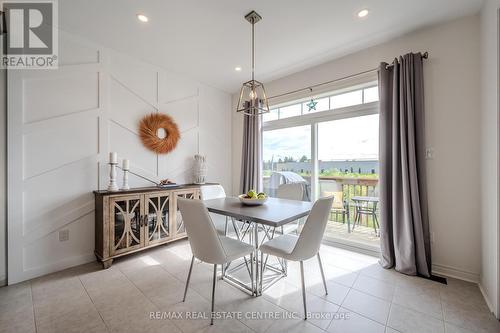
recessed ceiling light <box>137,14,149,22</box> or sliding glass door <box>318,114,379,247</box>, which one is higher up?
recessed ceiling light <box>137,14,149,22</box>

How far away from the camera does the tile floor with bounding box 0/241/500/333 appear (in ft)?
4.93

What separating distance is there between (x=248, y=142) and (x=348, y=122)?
169cm

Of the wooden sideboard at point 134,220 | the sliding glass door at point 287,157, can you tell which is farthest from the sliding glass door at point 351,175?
the wooden sideboard at point 134,220

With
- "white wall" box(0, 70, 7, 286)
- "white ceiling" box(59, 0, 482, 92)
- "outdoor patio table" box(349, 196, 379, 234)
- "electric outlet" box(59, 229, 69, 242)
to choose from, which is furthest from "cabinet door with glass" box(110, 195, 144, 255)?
"outdoor patio table" box(349, 196, 379, 234)

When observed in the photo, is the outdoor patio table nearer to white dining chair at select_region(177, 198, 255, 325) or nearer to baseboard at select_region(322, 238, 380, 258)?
baseboard at select_region(322, 238, 380, 258)

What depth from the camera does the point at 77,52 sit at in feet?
7.91

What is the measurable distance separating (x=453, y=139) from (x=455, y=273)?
1.38 metres

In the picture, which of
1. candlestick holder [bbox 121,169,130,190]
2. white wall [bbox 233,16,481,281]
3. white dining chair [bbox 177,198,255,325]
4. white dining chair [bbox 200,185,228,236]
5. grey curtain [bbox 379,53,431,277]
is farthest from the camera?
white dining chair [bbox 200,185,228,236]

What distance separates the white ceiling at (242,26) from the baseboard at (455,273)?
8.44 ft

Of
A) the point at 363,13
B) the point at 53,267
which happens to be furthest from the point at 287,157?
the point at 53,267

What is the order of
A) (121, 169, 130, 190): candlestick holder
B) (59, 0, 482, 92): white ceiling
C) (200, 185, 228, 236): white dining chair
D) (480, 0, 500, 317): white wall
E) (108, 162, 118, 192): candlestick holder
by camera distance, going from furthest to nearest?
(200, 185, 228, 236): white dining chair, (121, 169, 130, 190): candlestick holder, (108, 162, 118, 192): candlestick holder, (59, 0, 482, 92): white ceiling, (480, 0, 500, 317): white wall

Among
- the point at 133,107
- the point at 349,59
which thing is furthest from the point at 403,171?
the point at 133,107

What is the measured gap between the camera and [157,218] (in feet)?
9.11

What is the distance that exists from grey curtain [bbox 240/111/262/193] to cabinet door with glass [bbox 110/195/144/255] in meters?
1.80
